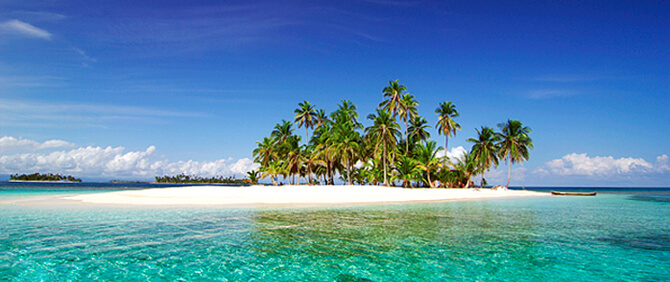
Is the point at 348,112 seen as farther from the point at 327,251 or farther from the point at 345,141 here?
the point at 327,251

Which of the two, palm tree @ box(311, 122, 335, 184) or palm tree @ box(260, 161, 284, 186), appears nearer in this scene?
palm tree @ box(311, 122, 335, 184)

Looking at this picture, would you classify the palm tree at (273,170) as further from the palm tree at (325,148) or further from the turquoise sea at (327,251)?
the turquoise sea at (327,251)

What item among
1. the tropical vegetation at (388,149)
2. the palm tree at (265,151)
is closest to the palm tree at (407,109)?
the tropical vegetation at (388,149)

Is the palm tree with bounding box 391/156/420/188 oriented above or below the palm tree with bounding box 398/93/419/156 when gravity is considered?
below

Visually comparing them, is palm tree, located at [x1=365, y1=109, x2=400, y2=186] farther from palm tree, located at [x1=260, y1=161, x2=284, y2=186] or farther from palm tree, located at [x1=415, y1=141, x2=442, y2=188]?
palm tree, located at [x1=260, y1=161, x2=284, y2=186]

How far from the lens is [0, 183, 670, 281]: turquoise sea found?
28.4 feet

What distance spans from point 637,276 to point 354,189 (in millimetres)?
36094

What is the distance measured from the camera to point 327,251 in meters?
11.0

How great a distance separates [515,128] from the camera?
64250mm

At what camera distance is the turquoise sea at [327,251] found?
8.66 m

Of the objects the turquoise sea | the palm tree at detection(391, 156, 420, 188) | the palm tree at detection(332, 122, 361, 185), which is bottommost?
the turquoise sea

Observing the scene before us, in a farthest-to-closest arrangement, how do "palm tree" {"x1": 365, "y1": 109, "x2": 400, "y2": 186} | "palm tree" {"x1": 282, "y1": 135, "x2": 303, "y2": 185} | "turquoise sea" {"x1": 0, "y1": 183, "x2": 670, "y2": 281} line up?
1. "palm tree" {"x1": 282, "y1": 135, "x2": 303, "y2": 185}
2. "palm tree" {"x1": 365, "y1": 109, "x2": 400, "y2": 186}
3. "turquoise sea" {"x1": 0, "y1": 183, "x2": 670, "y2": 281}

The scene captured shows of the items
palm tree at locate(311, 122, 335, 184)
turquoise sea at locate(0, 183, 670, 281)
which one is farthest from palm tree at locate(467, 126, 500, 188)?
turquoise sea at locate(0, 183, 670, 281)

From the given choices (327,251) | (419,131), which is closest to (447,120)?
(419,131)
